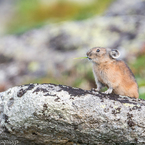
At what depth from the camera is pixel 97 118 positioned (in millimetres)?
6516

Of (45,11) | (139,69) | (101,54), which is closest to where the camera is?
(101,54)

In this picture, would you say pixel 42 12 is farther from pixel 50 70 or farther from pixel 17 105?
pixel 17 105

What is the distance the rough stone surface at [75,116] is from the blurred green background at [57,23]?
2993 millimetres

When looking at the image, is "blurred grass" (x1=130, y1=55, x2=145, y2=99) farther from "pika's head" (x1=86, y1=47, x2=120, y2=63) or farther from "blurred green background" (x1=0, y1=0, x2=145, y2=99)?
"pika's head" (x1=86, y1=47, x2=120, y2=63)

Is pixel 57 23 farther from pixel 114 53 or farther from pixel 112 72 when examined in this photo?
pixel 112 72

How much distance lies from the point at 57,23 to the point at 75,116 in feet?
67.6

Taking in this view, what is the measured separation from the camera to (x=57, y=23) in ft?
86.2

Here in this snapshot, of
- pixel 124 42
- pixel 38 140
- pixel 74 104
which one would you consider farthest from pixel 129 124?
pixel 124 42

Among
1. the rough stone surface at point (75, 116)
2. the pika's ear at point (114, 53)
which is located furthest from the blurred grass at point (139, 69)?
the rough stone surface at point (75, 116)

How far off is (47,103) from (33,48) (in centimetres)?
1534

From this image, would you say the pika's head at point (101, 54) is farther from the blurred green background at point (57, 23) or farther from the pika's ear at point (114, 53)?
the blurred green background at point (57, 23)

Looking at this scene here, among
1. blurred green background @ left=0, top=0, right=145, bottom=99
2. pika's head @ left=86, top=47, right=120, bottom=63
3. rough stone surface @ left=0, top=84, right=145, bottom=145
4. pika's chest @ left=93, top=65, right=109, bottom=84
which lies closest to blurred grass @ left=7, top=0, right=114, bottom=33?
blurred green background @ left=0, top=0, right=145, bottom=99

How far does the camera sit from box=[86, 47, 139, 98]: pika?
831 centimetres

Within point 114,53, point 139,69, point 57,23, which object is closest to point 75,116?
point 114,53
